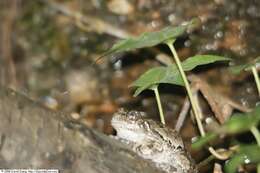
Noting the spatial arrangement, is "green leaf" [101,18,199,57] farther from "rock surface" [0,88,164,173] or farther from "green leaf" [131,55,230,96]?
"rock surface" [0,88,164,173]

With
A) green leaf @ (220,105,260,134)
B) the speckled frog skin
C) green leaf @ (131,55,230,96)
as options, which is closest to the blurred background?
the speckled frog skin

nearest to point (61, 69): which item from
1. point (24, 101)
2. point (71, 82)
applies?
point (71, 82)

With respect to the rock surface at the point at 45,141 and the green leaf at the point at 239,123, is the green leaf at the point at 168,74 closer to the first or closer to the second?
the rock surface at the point at 45,141

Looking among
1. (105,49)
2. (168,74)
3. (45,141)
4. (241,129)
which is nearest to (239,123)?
(241,129)

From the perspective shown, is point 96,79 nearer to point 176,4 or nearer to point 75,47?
point 75,47

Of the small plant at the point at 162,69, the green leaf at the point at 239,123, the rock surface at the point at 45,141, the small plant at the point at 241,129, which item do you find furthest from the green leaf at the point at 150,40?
the green leaf at the point at 239,123

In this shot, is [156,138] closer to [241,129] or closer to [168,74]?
[168,74]
